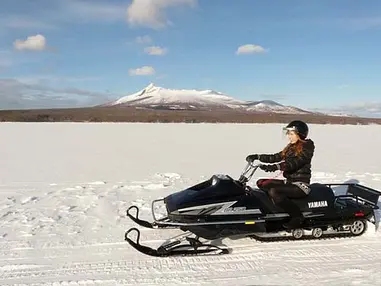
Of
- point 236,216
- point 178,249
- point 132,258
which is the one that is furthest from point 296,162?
point 132,258

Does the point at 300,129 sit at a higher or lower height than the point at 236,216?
higher

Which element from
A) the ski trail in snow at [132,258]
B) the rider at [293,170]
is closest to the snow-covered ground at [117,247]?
the ski trail in snow at [132,258]

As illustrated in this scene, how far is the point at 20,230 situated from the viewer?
5.26 metres

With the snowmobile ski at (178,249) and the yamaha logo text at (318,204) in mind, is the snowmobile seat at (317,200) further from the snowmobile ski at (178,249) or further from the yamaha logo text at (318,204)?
the snowmobile ski at (178,249)

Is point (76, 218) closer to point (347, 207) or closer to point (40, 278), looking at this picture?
point (40, 278)

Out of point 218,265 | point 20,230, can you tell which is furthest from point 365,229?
point 20,230

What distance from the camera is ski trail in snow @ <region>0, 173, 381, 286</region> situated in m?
3.80

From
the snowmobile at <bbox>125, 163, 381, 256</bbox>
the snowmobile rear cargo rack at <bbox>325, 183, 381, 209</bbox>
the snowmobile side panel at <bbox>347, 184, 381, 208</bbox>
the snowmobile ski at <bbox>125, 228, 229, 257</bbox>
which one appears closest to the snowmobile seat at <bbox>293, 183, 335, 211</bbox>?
the snowmobile at <bbox>125, 163, 381, 256</bbox>

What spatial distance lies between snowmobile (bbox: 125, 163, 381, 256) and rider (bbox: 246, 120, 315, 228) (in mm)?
89

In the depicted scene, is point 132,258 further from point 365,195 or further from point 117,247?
point 365,195

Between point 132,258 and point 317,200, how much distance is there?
232 cm

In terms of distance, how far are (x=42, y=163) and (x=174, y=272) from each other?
888cm

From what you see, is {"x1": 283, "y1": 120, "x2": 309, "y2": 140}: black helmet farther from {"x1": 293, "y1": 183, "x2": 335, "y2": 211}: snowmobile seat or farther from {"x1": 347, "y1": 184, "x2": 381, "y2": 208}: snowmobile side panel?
{"x1": 347, "y1": 184, "x2": 381, "y2": 208}: snowmobile side panel

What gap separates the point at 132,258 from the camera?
14.2 feet
